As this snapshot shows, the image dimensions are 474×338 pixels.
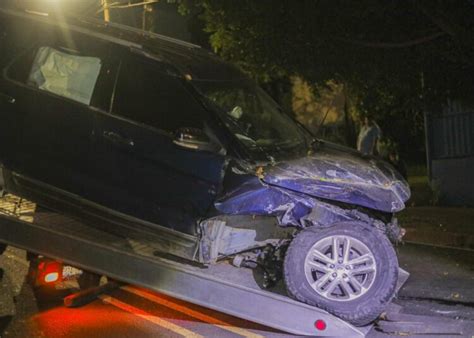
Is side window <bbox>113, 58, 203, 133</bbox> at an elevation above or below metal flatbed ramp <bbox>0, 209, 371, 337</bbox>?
above

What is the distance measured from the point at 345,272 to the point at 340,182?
703mm

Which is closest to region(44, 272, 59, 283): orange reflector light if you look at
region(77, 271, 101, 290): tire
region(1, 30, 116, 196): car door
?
region(77, 271, 101, 290): tire

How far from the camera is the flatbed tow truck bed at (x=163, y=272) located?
4270 millimetres

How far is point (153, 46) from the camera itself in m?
5.43

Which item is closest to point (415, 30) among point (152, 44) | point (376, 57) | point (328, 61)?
point (376, 57)

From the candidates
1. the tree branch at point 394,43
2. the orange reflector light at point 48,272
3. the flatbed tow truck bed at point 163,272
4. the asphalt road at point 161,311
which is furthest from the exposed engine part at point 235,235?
the tree branch at point 394,43

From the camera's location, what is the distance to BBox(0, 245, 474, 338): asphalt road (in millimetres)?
4840

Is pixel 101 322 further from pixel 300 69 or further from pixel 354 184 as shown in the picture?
pixel 300 69

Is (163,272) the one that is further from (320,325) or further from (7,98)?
(7,98)

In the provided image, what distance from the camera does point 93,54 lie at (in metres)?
5.22

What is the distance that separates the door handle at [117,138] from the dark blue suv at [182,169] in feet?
0.07

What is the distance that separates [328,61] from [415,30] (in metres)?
1.45

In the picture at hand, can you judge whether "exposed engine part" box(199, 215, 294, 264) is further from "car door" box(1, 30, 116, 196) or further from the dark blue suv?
"car door" box(1, 30, 116, 196)

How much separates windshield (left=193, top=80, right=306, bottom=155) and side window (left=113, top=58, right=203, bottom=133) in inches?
7.0
